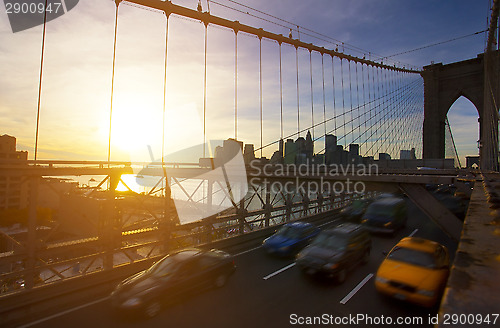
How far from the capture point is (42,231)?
44.9 meters

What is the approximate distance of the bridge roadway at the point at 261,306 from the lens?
23.3 ft

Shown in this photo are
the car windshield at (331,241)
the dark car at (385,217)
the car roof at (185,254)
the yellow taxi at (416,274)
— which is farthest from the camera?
the dark car at (385,217)

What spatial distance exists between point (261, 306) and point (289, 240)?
4.99 meters

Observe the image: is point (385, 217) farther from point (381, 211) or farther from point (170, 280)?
point (170, 280)

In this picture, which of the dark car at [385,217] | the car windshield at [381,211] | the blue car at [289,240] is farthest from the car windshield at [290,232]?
the car windshield at [381,211]

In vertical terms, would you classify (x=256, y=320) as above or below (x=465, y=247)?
below

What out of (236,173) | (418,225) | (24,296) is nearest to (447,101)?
(418,225)

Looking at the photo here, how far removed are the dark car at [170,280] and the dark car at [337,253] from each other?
119 inches

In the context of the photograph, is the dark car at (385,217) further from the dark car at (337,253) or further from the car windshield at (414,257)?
the car windshield at (414,257)

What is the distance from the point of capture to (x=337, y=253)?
9.88m

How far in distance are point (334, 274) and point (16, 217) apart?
7227cm

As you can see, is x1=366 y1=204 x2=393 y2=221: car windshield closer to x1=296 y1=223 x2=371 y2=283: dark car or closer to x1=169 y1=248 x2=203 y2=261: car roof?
x1=296 y1=223 x2=371 y2=283: dark car

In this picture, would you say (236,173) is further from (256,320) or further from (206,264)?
(256,320)

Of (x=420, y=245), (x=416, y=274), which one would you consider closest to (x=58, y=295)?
Result: (x=416, y=274)
